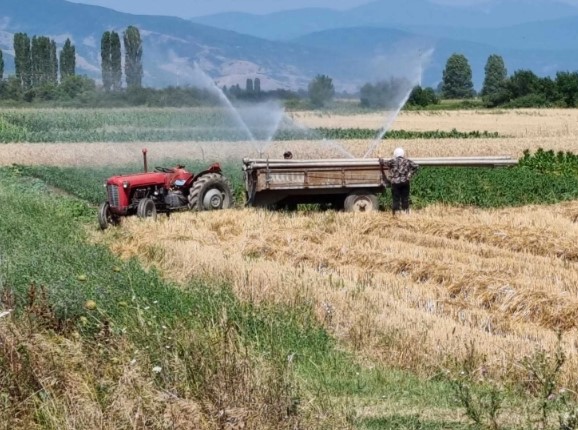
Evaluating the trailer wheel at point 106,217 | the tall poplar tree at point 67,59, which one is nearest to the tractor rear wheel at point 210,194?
the trailer wheel at point 106,217

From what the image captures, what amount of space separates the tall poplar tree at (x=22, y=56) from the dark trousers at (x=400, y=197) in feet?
301

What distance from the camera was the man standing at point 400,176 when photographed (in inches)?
715

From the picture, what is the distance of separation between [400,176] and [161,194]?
4436 millimetres

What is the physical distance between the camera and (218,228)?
17047 millimetres

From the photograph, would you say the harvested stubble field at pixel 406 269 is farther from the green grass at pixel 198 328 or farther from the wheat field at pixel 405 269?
the green grass at pixel 198 328

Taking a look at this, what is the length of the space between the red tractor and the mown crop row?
526 centimetres

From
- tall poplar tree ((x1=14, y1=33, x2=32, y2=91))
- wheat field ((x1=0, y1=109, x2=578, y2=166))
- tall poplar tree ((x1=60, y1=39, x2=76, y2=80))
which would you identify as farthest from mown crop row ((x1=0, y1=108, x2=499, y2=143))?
tall poplar tree ((x1=14, y1=33, x2=32, y2=91))

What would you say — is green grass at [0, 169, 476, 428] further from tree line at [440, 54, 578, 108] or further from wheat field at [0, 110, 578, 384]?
tree line at [440, 54, 578, 108]

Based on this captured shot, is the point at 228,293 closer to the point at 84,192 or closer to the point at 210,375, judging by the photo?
the point at 210,375

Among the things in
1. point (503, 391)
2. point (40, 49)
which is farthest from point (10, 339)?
point (40, 49)

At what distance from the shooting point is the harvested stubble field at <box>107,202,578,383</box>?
30.8ft

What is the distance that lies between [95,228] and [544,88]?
203 ft

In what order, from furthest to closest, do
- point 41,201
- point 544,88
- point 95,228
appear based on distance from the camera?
point 544,88 < point 41,201 < point 95,228

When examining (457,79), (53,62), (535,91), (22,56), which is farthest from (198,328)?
(457,79)
